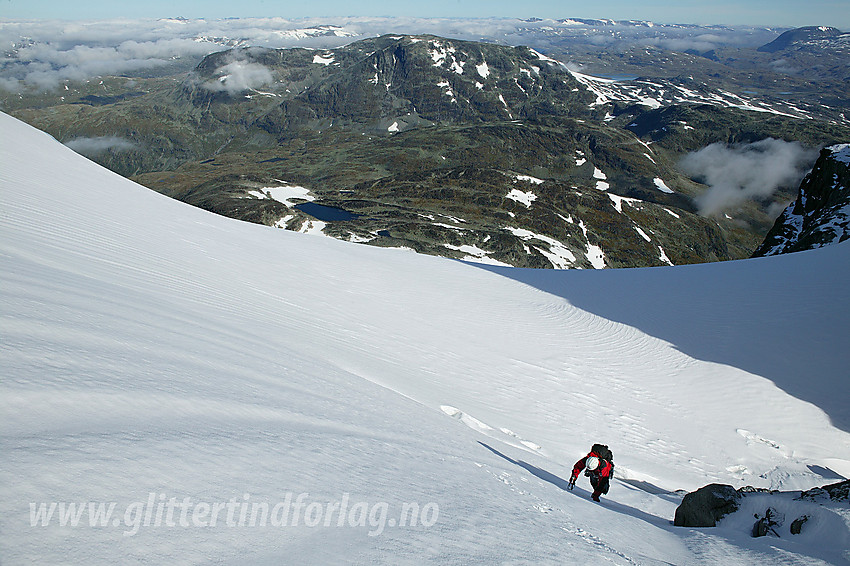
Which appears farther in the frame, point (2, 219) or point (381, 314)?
point (381, 314)

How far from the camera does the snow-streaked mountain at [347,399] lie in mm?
3250

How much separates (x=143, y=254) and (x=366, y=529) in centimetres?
1072

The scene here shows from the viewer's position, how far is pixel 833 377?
47.6ft

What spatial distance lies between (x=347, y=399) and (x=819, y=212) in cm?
6231

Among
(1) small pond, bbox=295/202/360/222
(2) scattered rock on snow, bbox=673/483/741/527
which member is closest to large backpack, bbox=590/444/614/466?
(2) scattered rock on snow, bbox=673/483/741/527

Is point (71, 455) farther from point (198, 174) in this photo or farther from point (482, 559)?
point (198, 174)

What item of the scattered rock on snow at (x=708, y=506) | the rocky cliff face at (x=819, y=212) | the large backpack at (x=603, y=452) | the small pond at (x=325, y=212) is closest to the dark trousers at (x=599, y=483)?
the large backpack at (x=603, y=452)

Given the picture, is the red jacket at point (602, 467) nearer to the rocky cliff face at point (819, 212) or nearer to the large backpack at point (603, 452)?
the large backpack at point (603, 452)

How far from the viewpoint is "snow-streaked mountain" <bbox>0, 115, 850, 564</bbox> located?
325 cm

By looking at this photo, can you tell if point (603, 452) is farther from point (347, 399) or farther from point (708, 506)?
point (347, 399)

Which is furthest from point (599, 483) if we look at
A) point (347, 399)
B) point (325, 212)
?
point (325, 212)

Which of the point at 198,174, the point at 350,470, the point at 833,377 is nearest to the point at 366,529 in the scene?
the point at 350,470

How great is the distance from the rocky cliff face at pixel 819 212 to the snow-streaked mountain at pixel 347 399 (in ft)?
66.4

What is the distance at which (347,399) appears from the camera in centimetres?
693
